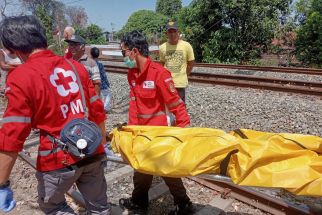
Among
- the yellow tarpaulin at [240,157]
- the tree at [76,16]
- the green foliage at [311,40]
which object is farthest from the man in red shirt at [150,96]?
the tree at [76,16]

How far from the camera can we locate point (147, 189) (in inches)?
Result: 148

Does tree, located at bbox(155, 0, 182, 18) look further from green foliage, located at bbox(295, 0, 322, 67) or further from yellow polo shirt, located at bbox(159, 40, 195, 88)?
yellow polo shirt, located at bbox(159, 40, 195, 88)

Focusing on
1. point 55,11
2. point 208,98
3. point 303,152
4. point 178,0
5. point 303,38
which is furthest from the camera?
point 178,0

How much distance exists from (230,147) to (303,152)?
494 mm

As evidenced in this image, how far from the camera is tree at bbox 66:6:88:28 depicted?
70.1 m

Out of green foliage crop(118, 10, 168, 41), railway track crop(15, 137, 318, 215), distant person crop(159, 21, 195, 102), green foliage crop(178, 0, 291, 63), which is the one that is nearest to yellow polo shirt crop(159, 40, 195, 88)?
distant person crop(159, 21, 195, 102)

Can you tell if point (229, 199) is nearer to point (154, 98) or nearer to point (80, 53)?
point (154, 98)

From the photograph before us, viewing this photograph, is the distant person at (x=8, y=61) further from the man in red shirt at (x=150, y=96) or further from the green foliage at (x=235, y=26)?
the green foliage at (x=235, y=26)

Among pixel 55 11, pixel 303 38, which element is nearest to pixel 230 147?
pixel 303 38

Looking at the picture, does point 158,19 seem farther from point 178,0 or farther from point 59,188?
point 59,188

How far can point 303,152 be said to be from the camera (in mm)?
2314

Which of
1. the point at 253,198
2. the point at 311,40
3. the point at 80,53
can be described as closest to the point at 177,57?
the point at 80,53

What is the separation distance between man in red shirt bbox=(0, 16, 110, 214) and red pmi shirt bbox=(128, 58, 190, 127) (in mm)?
760

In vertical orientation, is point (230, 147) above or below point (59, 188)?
above
